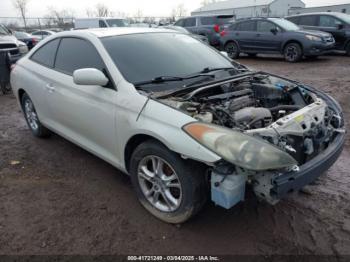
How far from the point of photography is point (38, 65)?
432 centimetres

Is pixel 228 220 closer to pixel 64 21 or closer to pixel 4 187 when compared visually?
pixel 4 187

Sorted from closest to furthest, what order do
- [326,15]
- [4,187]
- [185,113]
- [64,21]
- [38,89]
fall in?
1. [185,113]
2. [4,187]
3. [38,89]
4. [326,15]
5. [64,21]

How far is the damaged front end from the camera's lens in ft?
7.25

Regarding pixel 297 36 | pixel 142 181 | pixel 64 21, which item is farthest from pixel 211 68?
pixel 64 21

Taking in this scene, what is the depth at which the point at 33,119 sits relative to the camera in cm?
491

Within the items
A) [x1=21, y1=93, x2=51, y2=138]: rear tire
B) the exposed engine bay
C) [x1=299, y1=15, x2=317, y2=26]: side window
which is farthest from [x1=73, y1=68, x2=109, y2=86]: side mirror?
[x1=299, y1=15, x2=317, y2=26]: side window

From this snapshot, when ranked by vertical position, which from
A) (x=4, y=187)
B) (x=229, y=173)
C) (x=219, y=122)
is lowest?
(x=4, y=187)

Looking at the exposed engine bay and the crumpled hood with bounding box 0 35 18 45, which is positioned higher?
the crumpled hood with bounding box 0 35 18 45

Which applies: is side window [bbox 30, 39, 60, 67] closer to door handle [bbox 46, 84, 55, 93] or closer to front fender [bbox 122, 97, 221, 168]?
door handle [bbox 46, 84, 55, 93]

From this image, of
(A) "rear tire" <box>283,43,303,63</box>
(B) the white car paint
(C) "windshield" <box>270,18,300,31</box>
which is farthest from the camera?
(C) "windshield" <box>270,18,300,31</box>

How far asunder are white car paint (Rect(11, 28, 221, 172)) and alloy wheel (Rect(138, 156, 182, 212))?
10.6 inches

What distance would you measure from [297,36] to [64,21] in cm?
2963

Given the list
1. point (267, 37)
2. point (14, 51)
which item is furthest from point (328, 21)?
point (14, 51)

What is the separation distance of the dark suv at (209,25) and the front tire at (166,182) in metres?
13.1
